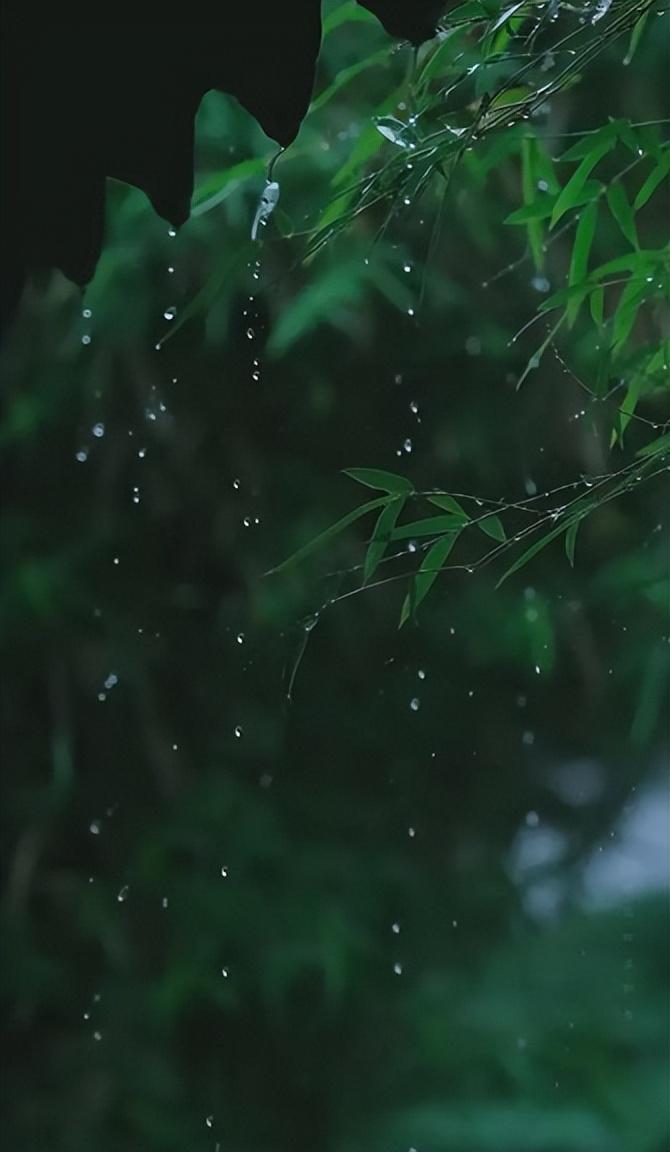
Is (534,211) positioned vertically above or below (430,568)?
above

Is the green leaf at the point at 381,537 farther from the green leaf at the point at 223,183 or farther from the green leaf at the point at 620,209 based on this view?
the green leaf at the point at 223,183

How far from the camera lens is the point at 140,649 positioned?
6.19 feet

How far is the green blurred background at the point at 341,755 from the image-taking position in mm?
1827

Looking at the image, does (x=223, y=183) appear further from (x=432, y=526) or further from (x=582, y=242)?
(x=432, y=526)

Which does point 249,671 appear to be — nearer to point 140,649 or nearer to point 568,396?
point 140,649

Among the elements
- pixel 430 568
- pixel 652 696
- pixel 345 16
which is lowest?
pixel 652 696

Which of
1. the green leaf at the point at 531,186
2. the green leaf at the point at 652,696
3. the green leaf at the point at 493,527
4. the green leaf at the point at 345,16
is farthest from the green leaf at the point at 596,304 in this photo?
the green leaf at the point at 652,696

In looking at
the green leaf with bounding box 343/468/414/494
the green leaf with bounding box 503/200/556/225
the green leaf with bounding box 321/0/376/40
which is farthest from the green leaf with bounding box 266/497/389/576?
the green leaf with bounding box 321/0/376/40

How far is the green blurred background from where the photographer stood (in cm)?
183

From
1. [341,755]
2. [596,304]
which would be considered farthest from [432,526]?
[341,755]

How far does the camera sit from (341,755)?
1.85m

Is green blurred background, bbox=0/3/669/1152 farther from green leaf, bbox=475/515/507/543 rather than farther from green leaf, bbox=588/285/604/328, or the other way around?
green leaf, bbox=475/515/507/543

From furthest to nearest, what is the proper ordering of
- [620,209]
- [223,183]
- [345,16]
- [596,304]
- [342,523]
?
1. [223,183]
2. [345,16]
3. [620,209]
4. [596,304]
5. [342,523]

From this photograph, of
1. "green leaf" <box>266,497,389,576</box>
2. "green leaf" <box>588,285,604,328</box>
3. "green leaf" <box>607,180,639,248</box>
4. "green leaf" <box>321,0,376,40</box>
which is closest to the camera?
"green leaf" <box>266,497,389,576</box>
